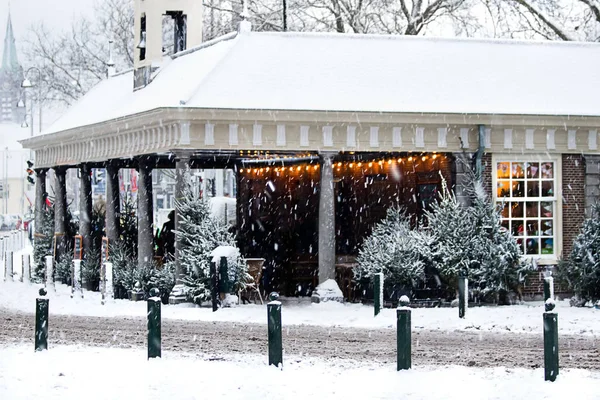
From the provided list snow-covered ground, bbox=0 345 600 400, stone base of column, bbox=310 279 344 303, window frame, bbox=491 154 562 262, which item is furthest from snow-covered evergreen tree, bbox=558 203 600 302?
snow-covered ground, bbox=0 345 600 400

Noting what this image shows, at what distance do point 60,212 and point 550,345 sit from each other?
67.9 ft

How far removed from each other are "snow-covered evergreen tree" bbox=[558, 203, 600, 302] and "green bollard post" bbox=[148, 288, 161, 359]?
979cm

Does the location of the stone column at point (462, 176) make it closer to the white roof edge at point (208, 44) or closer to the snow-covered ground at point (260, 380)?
the white roof edge at point (208, 44)

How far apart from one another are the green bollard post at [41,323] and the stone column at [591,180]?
12471 mm

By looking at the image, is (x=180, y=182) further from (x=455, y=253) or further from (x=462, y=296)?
(x=462, y=296)

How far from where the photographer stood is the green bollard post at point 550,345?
11273 mm

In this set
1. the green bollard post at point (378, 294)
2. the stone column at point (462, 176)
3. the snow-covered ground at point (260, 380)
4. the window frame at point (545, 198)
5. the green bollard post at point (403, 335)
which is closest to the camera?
the snow-covered ground at point (260, 380)

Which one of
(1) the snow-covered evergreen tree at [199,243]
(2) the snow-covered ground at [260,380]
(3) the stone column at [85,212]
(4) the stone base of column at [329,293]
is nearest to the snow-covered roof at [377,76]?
(1) the snow-covered evergreen tree at [199,243]

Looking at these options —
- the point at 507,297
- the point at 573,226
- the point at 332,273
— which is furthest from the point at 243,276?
the point at 573,226

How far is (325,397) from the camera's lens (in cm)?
1079

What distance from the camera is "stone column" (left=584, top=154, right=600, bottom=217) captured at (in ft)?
73.5

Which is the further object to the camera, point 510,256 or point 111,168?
point 111,168

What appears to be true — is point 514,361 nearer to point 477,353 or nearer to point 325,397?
point 477,353

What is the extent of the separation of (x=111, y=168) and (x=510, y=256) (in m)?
10.4
